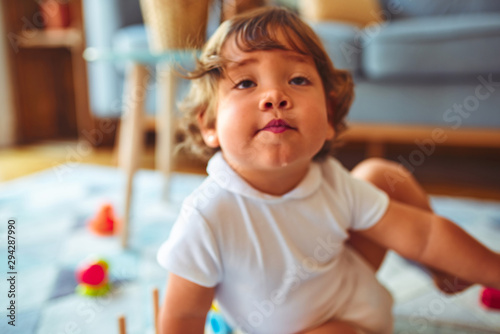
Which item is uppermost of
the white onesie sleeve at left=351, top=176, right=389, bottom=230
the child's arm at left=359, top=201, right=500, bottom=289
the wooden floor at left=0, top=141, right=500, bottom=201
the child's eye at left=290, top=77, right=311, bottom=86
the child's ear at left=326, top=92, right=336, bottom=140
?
the child's eye at left=290, top=77, right=311, bottom=86

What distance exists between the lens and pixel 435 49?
3.96 feet

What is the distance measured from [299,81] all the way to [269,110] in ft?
0.20

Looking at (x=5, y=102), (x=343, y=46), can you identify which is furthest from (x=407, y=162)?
(x=5, y=102)

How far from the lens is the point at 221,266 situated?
1.54 ft

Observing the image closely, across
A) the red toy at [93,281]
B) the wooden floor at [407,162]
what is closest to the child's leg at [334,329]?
the red toy at [93,281]

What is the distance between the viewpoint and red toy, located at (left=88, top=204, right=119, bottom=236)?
0.97 meters

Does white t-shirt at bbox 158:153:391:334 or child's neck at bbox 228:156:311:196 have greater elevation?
child's neck at bbox 228:156:311:196

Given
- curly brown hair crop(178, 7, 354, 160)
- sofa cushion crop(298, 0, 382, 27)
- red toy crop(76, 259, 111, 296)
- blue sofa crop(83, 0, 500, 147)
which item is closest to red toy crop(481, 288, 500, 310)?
curly brown hair crop(178, 7, 354, 160)

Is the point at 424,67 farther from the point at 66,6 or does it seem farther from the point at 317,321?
the point at 66,6

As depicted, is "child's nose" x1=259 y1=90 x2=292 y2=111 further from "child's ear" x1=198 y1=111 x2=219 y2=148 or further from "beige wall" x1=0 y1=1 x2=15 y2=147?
"beige wall" x1=0 y1=1 x2=15 y2=147

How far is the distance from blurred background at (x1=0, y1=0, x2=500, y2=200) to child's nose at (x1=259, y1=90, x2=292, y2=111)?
50cm

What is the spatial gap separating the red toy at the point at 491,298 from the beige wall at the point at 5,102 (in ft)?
6.68

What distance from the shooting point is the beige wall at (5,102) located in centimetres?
196

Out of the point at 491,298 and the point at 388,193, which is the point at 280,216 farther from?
the point at 491,298
